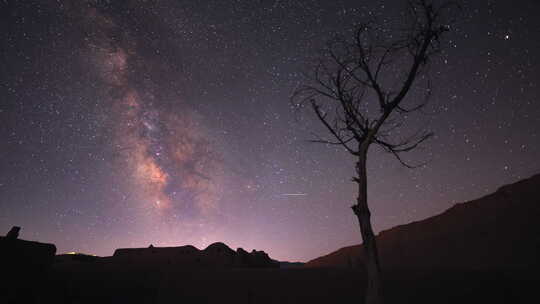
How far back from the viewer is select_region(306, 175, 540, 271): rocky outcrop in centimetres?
3419

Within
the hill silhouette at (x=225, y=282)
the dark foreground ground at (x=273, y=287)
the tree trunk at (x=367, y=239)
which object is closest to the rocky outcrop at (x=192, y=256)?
the hill silhouette at (x=225, y=282)

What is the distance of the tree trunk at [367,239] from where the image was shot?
516 cm

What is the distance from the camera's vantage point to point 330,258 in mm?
74062

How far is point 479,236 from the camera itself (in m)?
42.2

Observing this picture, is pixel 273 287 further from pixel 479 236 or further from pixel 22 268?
pixel 479 236

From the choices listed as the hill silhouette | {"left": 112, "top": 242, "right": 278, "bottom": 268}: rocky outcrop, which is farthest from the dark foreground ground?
{"left": 112, "top": 242, "right": 278, "bottom": 268}: rocky outcrop

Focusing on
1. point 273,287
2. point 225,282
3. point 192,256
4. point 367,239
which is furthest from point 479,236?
point 367,239

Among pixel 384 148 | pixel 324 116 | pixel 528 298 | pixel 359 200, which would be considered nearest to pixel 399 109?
pixel 384 148

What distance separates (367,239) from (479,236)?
48.4 meters

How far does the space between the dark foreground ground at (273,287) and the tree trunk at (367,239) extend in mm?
5690

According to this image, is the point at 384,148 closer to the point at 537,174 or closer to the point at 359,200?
the point at 359,200

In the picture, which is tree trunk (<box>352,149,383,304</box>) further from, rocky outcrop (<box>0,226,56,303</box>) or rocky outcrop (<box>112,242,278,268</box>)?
rocky outcrop (<box>112,242,278,268</box>)

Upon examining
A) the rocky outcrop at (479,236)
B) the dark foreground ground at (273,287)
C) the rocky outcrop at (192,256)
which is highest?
the rocky outcrop at (479,236)

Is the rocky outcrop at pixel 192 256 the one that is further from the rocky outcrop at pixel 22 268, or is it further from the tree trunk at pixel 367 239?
the tree trunk at pixel 367 239
